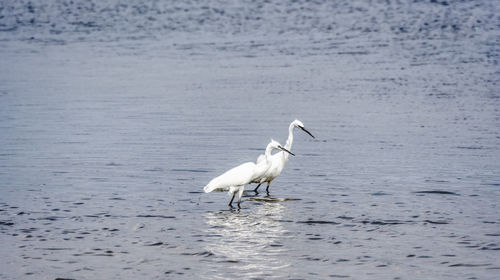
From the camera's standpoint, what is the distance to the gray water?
1162 cm

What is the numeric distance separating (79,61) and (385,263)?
24.7m

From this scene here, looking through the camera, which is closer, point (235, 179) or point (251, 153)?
point (235, 179)

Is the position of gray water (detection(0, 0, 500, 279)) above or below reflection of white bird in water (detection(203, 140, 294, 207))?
below

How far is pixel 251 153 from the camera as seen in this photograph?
61.7 feet

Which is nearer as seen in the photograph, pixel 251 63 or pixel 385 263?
pixel 385 263

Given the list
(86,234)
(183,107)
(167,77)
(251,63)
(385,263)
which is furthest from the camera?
(251,63)

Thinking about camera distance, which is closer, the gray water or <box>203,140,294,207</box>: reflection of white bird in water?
the gray water

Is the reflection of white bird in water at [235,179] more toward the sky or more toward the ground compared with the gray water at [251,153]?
more toward the sky

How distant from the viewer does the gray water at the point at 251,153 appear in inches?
457

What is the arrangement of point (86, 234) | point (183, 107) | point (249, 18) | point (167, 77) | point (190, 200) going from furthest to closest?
point (249, 18), point (167, 77), point (183, 107), point (190, 200), point (86, 234)

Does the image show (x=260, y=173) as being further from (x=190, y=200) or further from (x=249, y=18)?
(x=249, y=18)

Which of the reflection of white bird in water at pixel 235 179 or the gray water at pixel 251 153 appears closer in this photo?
the gray water at pixel 251 153

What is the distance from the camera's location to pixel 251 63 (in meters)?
31.9

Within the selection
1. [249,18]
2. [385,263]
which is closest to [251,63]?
[249,18]
